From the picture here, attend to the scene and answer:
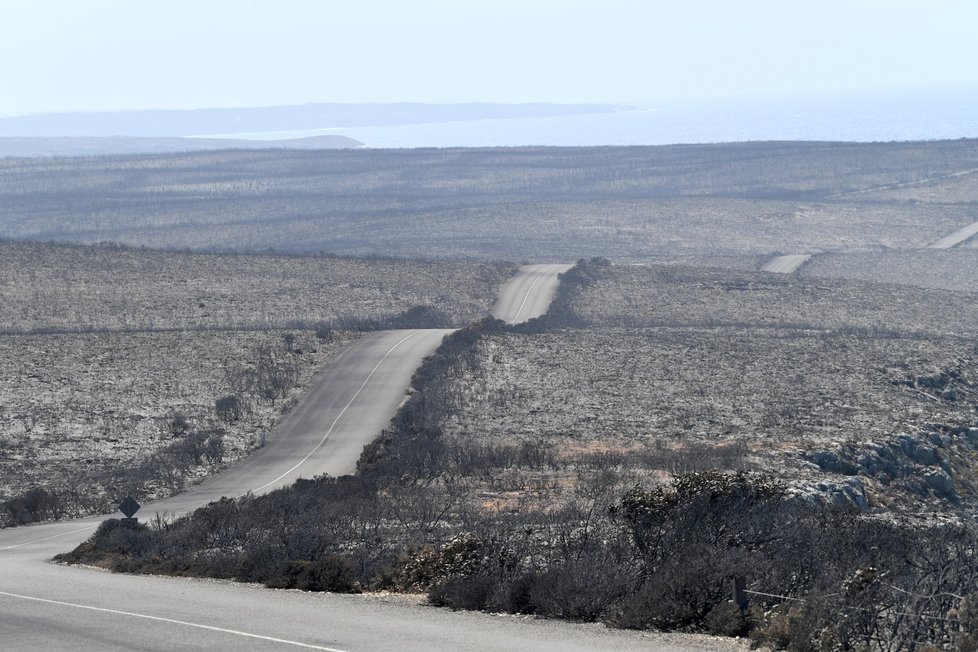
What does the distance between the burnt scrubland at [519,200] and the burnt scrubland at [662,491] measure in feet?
156

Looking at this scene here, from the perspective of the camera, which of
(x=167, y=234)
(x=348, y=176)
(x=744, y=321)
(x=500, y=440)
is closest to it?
(x=500, y=440)

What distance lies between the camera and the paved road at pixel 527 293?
7000 centimetres

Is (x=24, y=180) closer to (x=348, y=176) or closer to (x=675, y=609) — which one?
(x=348, y=176)

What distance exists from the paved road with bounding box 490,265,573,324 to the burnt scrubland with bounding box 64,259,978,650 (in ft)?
8.34

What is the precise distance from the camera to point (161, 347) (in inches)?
2206

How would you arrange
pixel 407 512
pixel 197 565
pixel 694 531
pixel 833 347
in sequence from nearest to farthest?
1. pixel 694 531
2. pixel 197 565
3. pixel 407 512
4. pixel 833 347

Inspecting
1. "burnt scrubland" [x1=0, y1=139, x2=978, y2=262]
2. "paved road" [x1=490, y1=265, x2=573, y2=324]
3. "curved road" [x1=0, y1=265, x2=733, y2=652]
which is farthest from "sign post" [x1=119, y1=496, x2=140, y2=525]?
"burnt scrubland" [x1=0, y1=139, x2=978, y2=262]

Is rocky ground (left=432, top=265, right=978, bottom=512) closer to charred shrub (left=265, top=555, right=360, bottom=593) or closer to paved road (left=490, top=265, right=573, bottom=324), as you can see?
paved road (left=490, top=265, right=573, bottom=324)

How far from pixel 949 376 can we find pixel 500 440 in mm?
19839

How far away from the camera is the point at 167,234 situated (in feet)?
420

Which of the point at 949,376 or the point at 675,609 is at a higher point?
the point at 675,609

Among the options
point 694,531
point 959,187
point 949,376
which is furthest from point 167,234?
point 694,531

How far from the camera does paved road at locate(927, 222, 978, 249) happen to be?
352 feet

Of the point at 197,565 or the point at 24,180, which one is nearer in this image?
the point at 197,565
